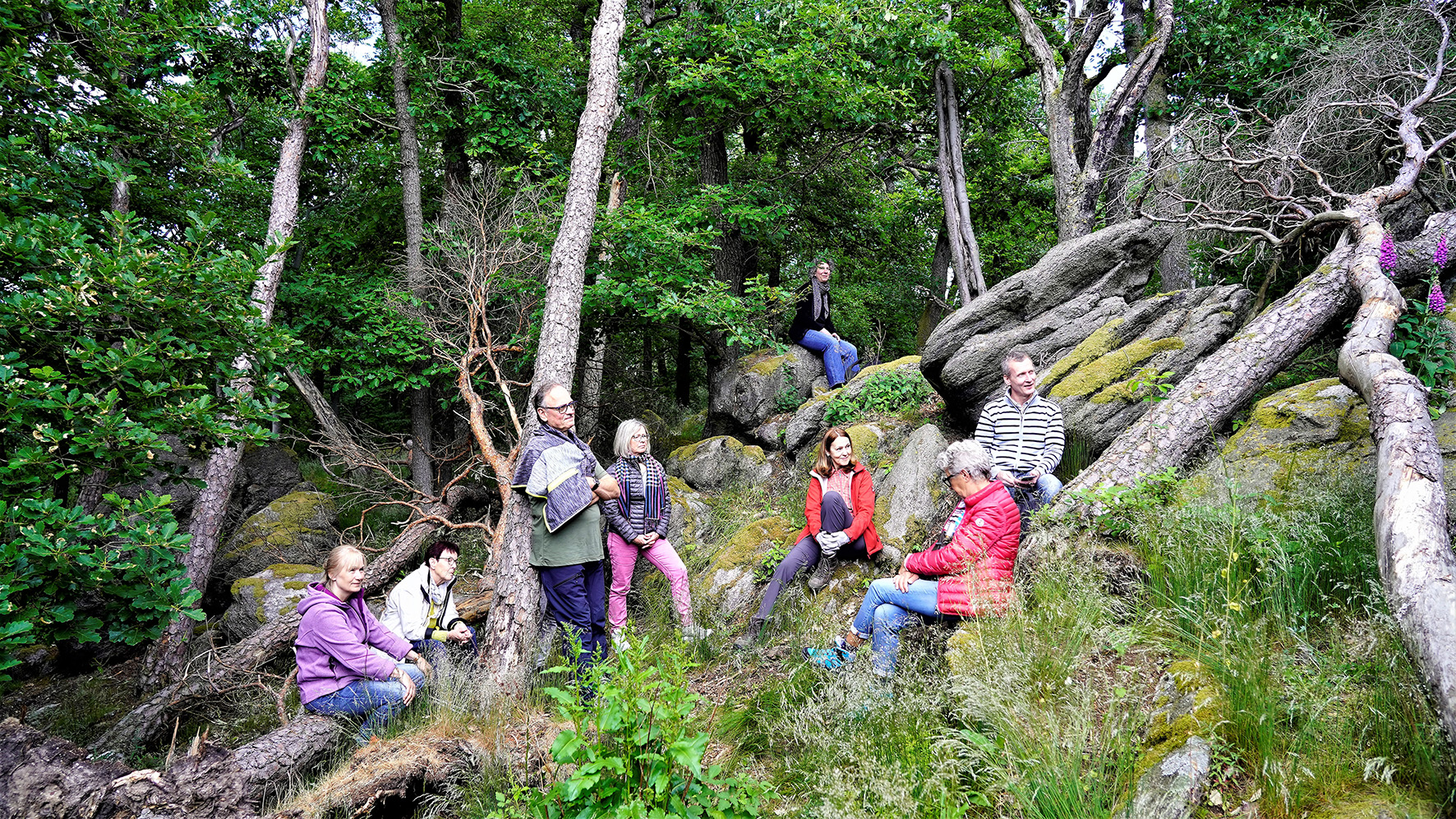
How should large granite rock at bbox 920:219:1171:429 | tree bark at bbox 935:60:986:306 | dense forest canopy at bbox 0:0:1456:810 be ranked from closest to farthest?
dense forest canopy at bbox 0:0:1456:810 < large granite rock at bbox 920:219:1171:429 < tree bark at bbox 935:60:986:306

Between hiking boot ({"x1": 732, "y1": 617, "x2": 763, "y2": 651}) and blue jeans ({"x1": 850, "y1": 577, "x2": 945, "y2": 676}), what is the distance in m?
1.11

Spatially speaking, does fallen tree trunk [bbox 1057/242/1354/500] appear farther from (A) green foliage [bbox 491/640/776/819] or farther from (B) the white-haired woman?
(B) the white-haired woman

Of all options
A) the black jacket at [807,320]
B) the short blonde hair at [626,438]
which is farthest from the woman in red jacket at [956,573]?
the black jacket at [807,320]

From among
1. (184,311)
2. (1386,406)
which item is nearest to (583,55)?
(184,311)

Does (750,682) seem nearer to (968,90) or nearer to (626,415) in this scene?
(626,415)

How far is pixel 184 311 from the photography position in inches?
195

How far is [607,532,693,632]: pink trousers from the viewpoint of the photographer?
5922 millimetres

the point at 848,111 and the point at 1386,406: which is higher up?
the point at 848,111

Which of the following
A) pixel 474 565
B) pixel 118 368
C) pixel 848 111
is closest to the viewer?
pixel 118 368

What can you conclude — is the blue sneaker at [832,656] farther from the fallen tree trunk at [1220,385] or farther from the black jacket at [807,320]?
the black jacket at [807,320]

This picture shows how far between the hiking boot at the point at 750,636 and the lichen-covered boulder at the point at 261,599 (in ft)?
19.3

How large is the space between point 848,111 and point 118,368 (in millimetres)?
8617

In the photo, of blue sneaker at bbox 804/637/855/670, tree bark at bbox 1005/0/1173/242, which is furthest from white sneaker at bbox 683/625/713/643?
tree bark at bbox 1005/0/1173/242

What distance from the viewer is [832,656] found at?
4406mm
